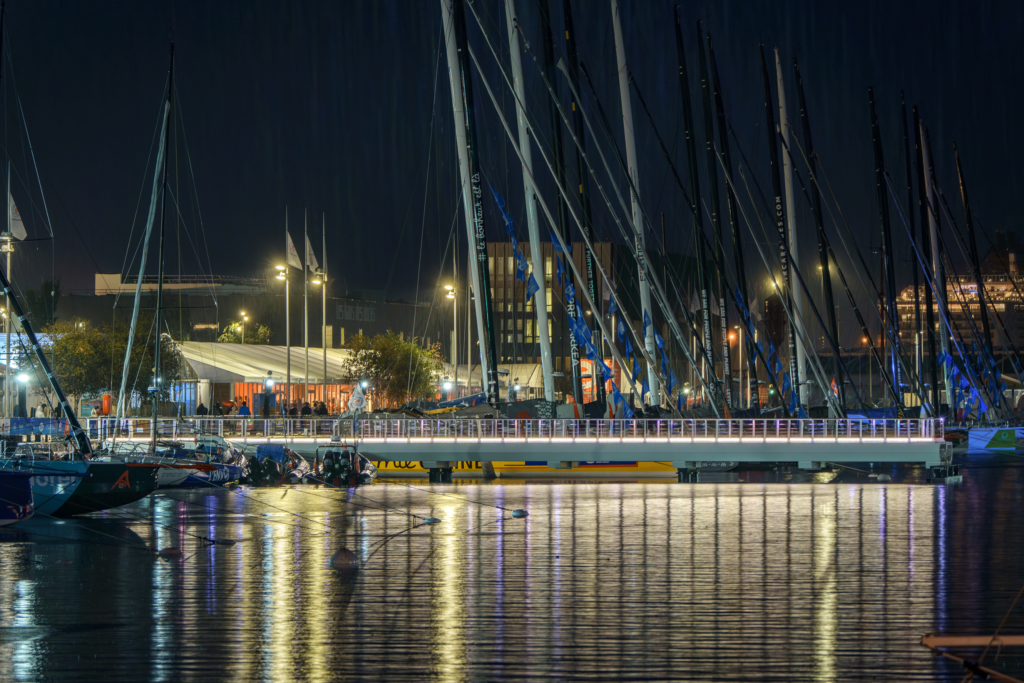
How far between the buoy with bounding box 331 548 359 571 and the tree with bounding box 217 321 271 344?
8439 cm

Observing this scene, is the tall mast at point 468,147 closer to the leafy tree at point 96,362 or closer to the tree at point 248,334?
the leafy tree at point 96,362

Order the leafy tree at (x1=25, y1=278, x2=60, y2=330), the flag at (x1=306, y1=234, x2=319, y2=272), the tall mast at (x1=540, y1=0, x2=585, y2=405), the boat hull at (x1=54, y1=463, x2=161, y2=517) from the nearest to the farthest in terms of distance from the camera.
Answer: the boat hull at (x1=54, y1=463, x2=161, y2=517), the tall mast at (x1=540, y1=0, x2=585, y2=405), the flag at (x1=306, y1=234, x2=319, y2=272), the leafy tree at (x1=25, y1=278, x2=60, y2=330)

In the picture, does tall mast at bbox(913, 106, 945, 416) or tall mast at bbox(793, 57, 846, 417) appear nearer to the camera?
tall mast at bbox(793, 57, 846, 417)

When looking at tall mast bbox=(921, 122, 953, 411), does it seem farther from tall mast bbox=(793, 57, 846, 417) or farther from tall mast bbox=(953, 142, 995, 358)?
tall mast bbox=(793, 57, 846, 417)

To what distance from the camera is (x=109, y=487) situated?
26281mm

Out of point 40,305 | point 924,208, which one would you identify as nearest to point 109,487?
point 924,208

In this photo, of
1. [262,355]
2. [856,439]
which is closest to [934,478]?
[856,439]

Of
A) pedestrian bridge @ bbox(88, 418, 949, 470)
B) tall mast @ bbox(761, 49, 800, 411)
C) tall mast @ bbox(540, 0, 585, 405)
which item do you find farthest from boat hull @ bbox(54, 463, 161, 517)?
tall mast @ bbox(761, 49, 800, 411)

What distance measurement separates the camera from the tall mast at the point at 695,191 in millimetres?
45562

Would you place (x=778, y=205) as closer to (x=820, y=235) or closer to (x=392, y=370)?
(x=820, y=235)

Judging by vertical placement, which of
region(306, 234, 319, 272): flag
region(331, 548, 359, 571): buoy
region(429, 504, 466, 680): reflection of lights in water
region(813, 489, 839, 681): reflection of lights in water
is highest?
region(306, 234, 319, 272): flag

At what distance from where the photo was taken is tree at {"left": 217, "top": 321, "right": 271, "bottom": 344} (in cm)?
10119

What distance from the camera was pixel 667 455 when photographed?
35.6 metres

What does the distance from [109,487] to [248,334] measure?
80.3 m
